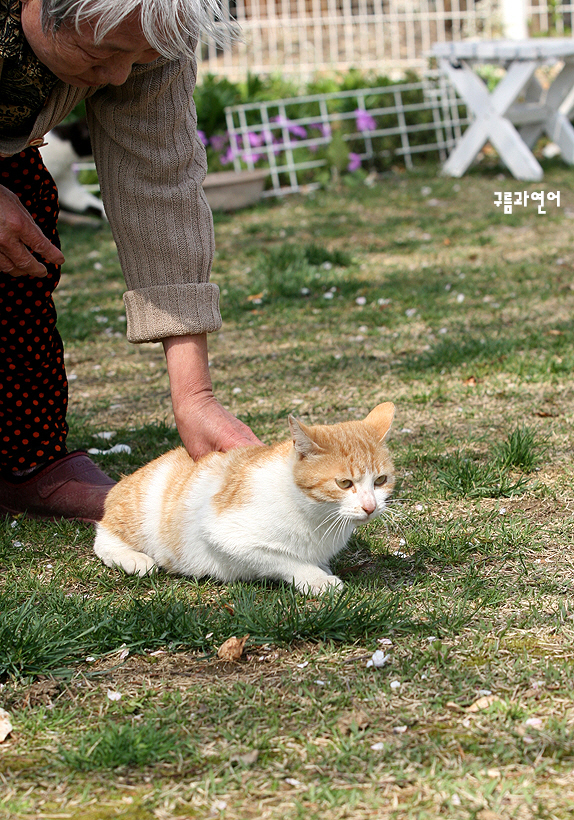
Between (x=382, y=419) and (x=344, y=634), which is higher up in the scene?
(x=382, y=419)

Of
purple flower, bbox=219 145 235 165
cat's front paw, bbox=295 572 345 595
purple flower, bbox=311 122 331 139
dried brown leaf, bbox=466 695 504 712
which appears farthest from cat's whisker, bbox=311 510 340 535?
purple flower, bbox=311 122 331 139

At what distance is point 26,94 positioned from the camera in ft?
7.51

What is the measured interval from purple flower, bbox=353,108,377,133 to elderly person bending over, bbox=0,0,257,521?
7111 millimetres

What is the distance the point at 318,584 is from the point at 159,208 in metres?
1.19

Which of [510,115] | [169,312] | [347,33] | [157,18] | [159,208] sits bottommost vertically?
[169,312]

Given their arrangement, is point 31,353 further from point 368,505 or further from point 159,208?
point 368,505

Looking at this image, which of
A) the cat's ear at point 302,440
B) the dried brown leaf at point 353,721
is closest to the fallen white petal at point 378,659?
the dried brown leaf at point 353,721

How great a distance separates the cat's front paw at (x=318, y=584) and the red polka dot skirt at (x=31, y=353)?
3.75 ft

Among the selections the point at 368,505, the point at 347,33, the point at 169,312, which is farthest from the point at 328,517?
the point at 347,33

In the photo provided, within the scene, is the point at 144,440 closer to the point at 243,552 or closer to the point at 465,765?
the point at 243,552

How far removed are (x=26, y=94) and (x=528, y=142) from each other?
810cm

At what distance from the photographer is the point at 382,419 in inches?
90.7

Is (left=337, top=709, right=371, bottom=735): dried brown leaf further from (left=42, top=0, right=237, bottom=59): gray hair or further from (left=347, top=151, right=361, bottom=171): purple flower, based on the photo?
(left=347, top=151, right=361, bottom=171): purple flower

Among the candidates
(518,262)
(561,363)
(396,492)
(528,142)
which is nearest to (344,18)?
(528,142)
